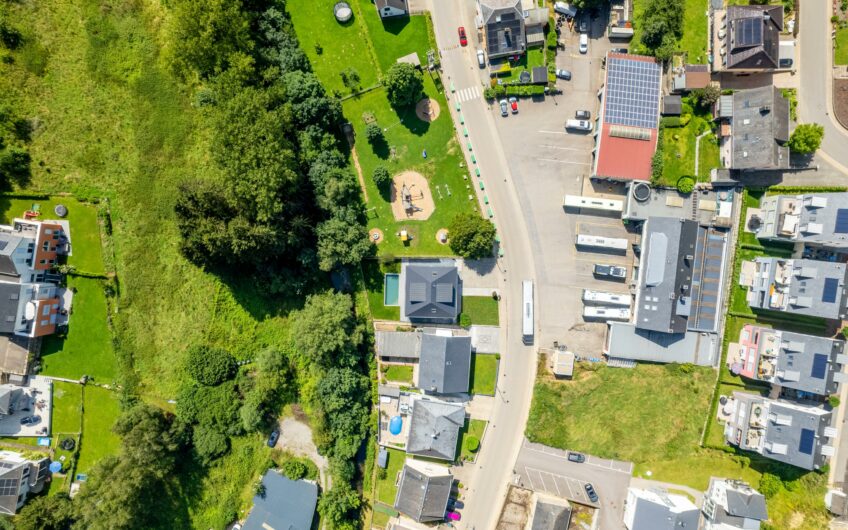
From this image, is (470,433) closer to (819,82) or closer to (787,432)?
(787,432)

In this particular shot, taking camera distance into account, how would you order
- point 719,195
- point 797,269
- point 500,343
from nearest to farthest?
1. point 797,269
2. point 719,195
3. point 500,343

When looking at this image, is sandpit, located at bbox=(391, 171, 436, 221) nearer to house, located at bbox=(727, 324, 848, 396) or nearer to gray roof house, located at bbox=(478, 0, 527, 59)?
gray roof house, located at bbox=(478, 0, 527, 59)

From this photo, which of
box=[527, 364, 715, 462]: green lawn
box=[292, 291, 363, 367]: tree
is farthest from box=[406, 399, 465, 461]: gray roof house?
box=[292, 291, 363, 367]: tree

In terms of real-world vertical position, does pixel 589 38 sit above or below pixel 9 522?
above

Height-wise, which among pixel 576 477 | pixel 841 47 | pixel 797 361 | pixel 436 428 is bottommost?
pixel 576 477

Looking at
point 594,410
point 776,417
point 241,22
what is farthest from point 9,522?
point 776,417

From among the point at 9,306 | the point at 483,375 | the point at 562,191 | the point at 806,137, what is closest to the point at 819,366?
the point at 806,137

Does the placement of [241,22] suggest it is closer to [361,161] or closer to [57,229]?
[361,161]
